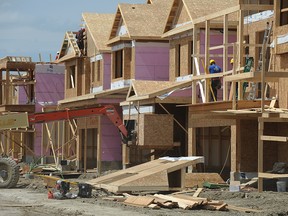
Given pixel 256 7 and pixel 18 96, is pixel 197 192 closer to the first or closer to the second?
pixel 256 7

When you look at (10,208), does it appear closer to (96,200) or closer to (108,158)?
(96,200)

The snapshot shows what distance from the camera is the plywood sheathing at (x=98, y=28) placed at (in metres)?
50.4

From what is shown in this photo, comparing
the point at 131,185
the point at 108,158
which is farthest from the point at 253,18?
the point at 108,158

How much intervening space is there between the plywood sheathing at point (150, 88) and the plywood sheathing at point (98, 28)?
965 centimetres

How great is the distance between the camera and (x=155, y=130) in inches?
1491

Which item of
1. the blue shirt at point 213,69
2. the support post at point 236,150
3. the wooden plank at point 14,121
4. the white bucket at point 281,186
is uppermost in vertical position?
the blue shirt at point 213,69

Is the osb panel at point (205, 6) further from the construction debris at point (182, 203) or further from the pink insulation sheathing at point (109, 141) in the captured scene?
the construction debris at point (182, 203)

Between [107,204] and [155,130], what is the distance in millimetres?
11088

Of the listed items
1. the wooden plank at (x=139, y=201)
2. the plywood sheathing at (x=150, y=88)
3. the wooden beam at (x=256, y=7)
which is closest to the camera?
the wooden plank at (x=139, y=201)

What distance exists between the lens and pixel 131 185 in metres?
29.2

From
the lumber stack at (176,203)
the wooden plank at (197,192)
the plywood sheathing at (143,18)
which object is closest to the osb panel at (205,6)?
the plywood sheathing at (143,18)

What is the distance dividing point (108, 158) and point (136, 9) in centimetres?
801

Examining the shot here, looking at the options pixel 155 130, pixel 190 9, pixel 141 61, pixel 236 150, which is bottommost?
pixel 236 150

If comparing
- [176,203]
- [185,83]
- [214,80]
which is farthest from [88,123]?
[176,203]
